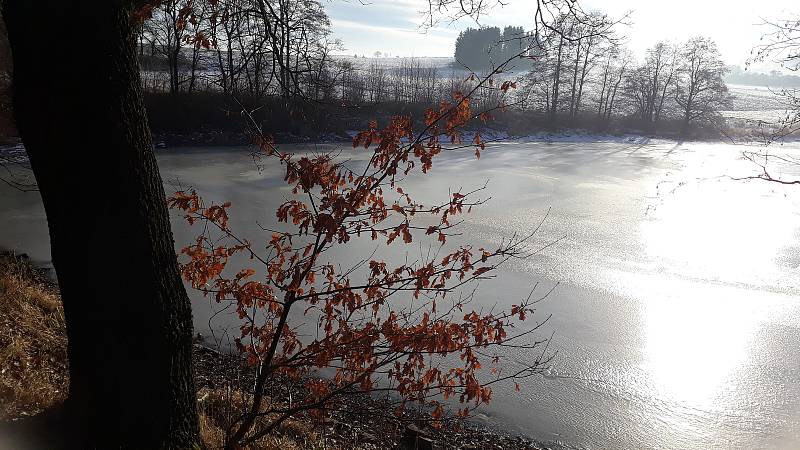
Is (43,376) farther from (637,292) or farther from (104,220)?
(637,292)

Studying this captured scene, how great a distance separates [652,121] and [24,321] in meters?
33.8

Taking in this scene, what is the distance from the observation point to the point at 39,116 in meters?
1.90

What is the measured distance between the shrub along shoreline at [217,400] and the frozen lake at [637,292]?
A: 675 mm

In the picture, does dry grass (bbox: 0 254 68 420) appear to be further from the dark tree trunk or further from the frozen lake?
the frozen lake

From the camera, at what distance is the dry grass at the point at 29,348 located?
3.13m

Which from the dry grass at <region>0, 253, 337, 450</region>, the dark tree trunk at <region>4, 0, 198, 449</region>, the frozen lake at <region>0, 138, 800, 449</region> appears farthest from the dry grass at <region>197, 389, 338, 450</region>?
the frozen lake at <region>0, 138, 800, 449</region>

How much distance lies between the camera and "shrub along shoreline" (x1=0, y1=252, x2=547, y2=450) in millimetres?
3160

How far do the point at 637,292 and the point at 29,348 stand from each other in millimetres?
6527

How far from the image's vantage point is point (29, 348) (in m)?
4.18

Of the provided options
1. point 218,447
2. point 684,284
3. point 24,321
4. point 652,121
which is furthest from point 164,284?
point 652,121

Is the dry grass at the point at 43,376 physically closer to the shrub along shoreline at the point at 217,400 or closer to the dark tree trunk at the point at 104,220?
the shrub along shoreline at the point at 217,400

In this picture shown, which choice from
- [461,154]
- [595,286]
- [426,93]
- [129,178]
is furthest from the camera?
[426,93]

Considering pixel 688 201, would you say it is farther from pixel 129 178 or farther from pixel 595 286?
pixel 129 178

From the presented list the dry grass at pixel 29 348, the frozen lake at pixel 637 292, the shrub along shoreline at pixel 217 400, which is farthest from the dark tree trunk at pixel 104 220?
the frozen lake at pixel 637 292
